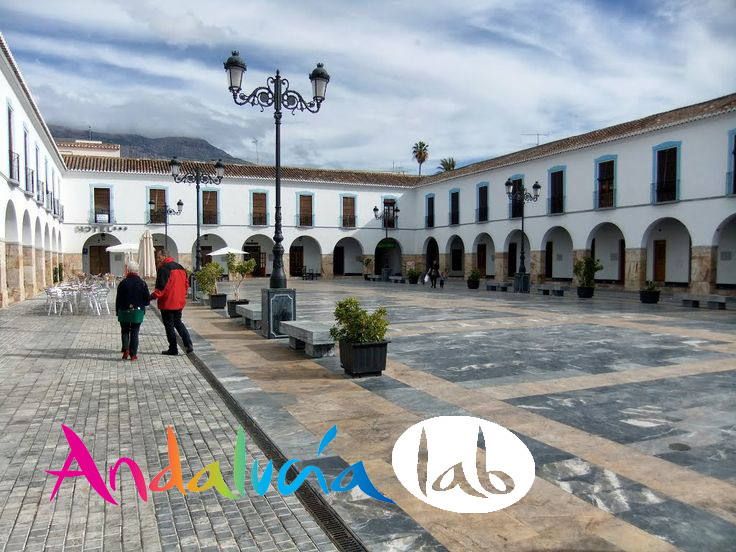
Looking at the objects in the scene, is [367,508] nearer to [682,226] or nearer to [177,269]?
[177,269]

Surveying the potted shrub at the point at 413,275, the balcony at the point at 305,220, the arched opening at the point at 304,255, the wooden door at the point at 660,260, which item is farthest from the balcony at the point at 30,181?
the wooden door at the point at 660,260

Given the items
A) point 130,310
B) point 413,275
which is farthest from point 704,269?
point 130,310

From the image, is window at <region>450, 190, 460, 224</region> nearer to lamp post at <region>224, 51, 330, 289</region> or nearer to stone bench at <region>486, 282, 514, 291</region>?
stone bench at <region>486, 282, 514, 291</region>

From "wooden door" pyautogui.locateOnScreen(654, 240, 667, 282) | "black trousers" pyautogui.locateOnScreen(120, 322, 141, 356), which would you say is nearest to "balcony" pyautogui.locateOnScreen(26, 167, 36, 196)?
"black trousers" pyautogui.locateOnScreen(120, 322, 141, 356)

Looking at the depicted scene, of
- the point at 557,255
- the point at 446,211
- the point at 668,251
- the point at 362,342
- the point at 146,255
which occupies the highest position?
the point at 446,211

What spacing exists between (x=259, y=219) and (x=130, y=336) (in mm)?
28217

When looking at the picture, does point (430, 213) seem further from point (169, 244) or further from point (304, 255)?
point (169, 244)

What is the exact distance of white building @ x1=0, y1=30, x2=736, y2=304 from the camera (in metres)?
20.0

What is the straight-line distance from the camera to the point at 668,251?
24062 millimetres

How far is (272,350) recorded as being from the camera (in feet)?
28.3

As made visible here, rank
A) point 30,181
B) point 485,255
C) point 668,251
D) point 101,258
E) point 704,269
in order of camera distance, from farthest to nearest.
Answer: point 485,255 < point 101,258 < point 668,251 < point 704,269 < point 30,181

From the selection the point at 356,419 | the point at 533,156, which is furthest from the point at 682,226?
the point at 356,419

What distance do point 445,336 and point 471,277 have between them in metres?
16.2

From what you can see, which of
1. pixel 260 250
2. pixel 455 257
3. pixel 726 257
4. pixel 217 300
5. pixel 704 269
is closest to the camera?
pixel 217 300
